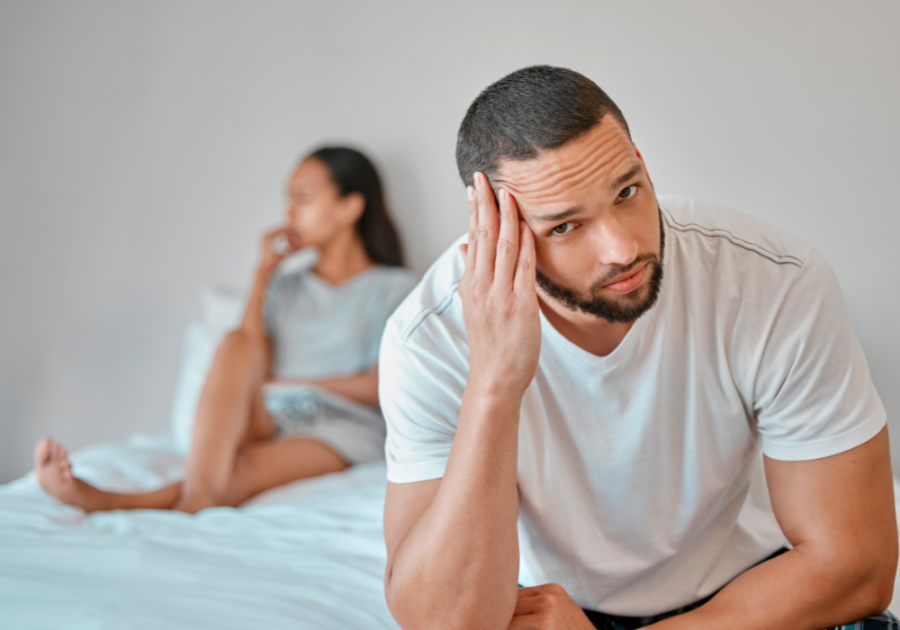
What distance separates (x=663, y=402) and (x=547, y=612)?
315 millimetres

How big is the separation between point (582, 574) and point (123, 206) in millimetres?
2121

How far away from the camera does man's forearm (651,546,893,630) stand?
81cm

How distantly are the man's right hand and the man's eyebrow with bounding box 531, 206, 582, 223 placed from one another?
1.2 inches

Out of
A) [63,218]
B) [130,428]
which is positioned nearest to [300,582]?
[130,428]

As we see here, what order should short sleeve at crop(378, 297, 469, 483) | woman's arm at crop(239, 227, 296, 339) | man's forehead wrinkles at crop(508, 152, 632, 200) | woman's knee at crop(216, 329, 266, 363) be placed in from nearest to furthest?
man's forehead wrinkles at crop(508, 152, 632, 200)
short sleeve at crop(378, 297, 469, 483)
woman's knee at crop(216, 329, 266, 363)
woman's arm at crop(239, 227, 296, 339)

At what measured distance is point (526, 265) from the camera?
2.74ft

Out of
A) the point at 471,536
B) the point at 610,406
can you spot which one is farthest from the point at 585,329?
the point at 471,536

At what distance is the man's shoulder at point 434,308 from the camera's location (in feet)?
3.00

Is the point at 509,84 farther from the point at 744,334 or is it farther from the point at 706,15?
the point at 706,15

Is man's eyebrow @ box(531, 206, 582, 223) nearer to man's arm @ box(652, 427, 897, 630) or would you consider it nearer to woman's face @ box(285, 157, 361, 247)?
man's arm @ box(652, 427, 897, 630)

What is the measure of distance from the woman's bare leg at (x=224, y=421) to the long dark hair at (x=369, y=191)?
53 cm

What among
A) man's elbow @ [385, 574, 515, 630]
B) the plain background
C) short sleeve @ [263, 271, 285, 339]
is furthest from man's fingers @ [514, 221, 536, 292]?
short sleeve @ [263, 271, 285, 339]

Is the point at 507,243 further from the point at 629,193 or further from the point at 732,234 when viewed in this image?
the point at 732,234

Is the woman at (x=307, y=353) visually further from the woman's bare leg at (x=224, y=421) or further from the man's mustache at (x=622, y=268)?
the man's mustache at (x=622, y=268)
